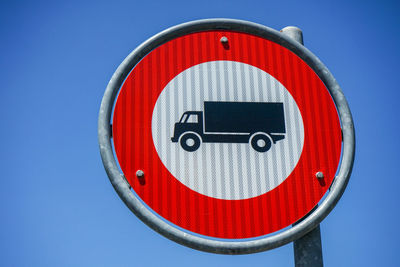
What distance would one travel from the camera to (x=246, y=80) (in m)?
2.85

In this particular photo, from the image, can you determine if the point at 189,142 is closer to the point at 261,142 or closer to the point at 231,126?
the point at 231,126

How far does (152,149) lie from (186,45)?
63 centimetres

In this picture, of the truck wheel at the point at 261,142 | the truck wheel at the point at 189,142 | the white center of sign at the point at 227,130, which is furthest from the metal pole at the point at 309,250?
the truck wheel at the point at 189,142

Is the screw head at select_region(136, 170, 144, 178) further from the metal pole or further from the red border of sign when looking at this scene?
the metal pole

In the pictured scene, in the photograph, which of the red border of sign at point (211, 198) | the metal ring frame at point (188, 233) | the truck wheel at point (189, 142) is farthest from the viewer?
the truck wheel at point (189, 142)

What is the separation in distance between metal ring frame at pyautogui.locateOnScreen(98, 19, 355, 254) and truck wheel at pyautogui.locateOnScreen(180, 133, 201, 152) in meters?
0.35

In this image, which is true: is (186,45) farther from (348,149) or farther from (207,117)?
(348,149)

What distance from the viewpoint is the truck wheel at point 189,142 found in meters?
2.64

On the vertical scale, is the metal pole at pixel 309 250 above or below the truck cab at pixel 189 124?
below

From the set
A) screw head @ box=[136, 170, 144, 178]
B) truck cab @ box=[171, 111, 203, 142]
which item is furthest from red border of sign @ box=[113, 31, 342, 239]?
truck cab @ box=[171, 111, 203, 142]

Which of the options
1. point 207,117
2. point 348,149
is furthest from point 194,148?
point 348,149

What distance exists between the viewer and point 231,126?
2.71m

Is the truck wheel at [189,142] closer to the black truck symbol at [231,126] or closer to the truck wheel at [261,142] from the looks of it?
the black truck symbol at [231,126]

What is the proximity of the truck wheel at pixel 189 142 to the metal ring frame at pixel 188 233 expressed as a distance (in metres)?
0.35
